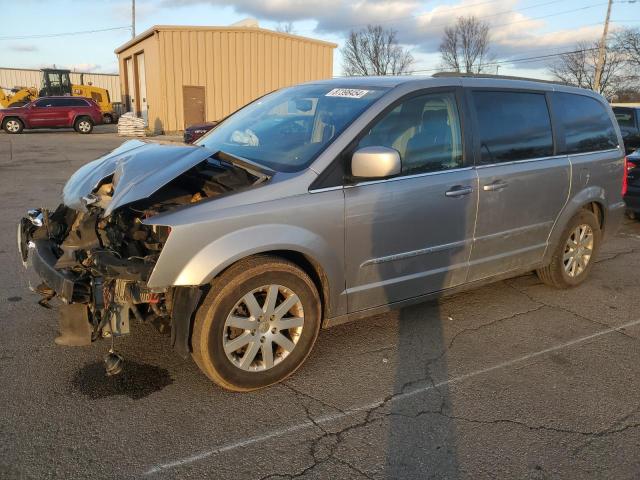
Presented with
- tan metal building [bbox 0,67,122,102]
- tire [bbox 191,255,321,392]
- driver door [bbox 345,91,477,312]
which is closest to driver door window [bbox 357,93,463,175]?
driver door [bbox 345,91,477,312]

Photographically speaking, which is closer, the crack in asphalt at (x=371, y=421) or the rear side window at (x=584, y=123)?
the crack in asphalt at (x=371, y=421)

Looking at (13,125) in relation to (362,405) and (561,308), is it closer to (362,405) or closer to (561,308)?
(561,308)

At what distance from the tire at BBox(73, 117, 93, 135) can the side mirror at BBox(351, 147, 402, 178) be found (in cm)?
2710

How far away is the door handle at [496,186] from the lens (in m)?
4.04

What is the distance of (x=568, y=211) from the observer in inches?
189

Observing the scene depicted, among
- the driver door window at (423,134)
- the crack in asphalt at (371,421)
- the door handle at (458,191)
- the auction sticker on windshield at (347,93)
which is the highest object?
the auction sticker on windshield at (347,93)

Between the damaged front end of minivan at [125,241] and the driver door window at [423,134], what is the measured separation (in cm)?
90

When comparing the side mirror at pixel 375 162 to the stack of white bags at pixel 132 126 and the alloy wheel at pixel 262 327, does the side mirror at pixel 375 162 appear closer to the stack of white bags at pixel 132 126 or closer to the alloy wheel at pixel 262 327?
the alloy wheel at pixel 262 327

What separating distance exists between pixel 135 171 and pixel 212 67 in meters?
23.6

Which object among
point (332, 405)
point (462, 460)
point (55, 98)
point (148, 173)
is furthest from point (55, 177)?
point (55, 98)

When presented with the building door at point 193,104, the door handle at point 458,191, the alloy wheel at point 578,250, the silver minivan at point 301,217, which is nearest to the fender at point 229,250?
the silver minivan at point 301,217

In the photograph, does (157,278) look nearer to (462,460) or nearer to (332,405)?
(332,405)

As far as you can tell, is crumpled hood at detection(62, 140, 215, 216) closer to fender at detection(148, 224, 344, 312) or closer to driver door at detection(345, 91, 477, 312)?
fender at detection(148, 224, 344, 312)

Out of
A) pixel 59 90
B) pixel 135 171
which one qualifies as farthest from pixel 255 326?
pixel 59 90
